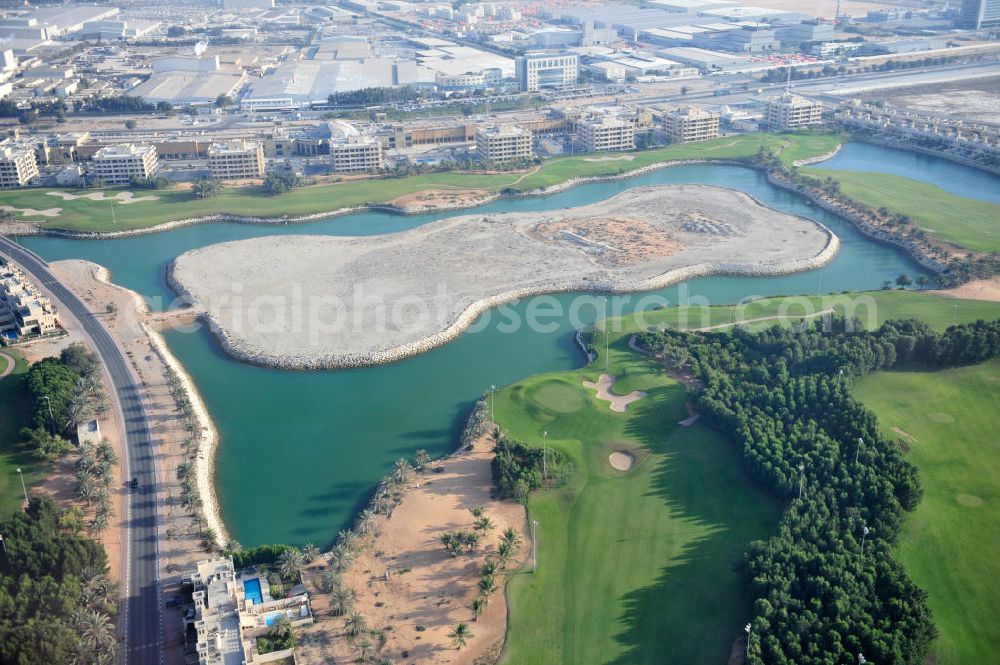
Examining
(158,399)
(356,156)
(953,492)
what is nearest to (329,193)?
(356,156)

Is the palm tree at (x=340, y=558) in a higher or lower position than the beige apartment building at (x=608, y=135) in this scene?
lower

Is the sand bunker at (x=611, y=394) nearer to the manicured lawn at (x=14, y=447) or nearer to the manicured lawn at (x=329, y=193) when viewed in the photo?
the manicured lawn at (x=14, y=447)

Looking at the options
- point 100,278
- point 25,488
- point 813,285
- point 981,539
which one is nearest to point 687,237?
point 813,285

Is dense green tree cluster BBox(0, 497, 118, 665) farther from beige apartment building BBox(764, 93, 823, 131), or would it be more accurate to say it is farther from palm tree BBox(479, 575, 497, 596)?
beige apartment building BBox(764, 93, 823, 131)

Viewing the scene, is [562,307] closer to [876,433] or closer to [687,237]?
[687,237]

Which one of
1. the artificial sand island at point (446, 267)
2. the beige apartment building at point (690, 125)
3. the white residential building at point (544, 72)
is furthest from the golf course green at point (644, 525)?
the white residential building at point (544, 72)


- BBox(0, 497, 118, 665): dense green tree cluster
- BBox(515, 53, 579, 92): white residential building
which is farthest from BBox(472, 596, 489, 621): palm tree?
BBox(515, 53, 579, 92): white residential building
